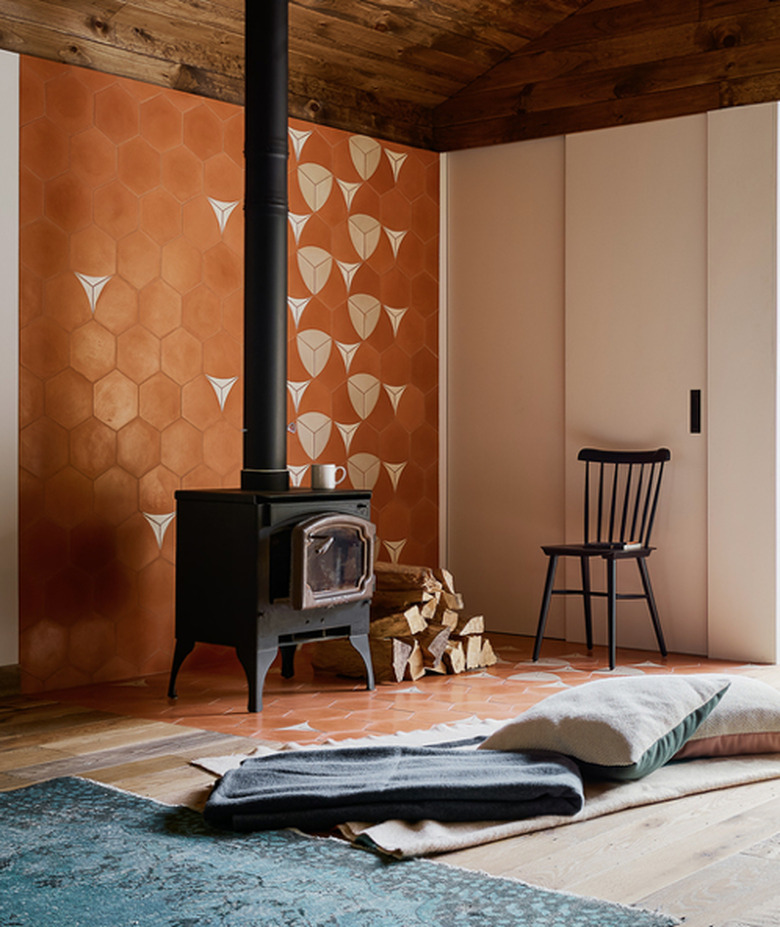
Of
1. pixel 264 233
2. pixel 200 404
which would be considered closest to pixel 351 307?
pixel 200 404

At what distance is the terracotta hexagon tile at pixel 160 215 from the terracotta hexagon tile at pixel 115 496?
923 mm

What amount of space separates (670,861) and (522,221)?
12.3 feet

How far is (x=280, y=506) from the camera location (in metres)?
3.90

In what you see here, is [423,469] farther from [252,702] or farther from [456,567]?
[252,702]

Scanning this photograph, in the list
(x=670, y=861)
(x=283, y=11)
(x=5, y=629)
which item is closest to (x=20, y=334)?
(x=5, y=629)

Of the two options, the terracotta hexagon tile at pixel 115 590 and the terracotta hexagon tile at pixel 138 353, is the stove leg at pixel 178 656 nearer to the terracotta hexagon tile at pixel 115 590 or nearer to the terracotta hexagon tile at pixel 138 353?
the terracotta hexagon tile at pixel 115 590

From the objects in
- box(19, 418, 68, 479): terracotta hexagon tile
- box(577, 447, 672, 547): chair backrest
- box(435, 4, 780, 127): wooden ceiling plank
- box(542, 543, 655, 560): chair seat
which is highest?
box(435, 4, 780, 127): wooden ceiling plank

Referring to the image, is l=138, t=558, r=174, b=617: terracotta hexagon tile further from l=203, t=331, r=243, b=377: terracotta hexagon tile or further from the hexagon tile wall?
l=203, t=331, r=243, b=377: terracotta hexagon tile

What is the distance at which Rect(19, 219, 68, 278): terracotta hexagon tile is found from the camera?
411cm

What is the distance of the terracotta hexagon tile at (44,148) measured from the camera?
410cm

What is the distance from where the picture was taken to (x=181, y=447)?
4629mm

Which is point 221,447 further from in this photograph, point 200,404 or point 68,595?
point 68,595

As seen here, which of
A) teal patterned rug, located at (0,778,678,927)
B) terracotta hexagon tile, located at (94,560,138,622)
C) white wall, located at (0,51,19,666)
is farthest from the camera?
terracotta hexagon tile, located at (94,560,138,622)

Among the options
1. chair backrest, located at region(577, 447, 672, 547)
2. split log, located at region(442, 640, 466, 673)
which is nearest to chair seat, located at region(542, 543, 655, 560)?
chair backrest, located at region(577, 447, 672, 547)
